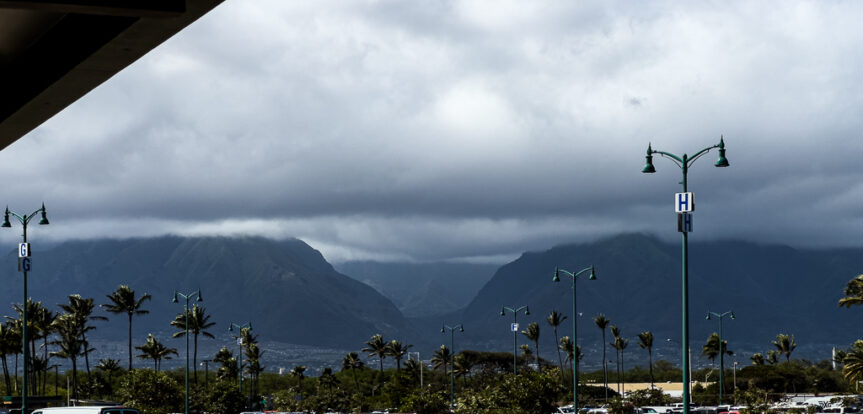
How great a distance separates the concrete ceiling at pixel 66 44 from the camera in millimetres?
8180

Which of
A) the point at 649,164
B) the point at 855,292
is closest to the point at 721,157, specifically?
the point at 649,164

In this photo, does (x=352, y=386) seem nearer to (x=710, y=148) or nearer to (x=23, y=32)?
(x=710, y=148)

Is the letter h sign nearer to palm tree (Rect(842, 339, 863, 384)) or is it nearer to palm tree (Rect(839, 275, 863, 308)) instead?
palm tree (Rect(839, 275, 863, 308))

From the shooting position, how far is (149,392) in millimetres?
93938

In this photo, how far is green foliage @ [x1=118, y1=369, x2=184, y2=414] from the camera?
304 feet

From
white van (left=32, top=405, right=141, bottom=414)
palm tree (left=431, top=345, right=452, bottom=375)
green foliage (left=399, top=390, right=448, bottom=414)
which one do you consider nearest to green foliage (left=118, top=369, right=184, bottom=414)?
green foliage (left=399, top=390, right=448, bottom=414)

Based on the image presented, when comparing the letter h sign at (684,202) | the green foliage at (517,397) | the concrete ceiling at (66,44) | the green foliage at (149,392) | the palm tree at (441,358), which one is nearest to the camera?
the concrete ceiling at (66,44)

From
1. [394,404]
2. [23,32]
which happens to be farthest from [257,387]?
[23,32]

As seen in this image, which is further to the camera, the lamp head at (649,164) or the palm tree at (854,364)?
the palm tree at (854,364)

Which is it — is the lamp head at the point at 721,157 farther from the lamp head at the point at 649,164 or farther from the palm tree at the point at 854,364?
the palm tree at the point at 854,364

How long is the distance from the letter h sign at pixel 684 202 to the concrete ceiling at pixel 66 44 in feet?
73.0

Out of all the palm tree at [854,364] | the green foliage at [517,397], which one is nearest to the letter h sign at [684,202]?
the green foliage at [517,397]

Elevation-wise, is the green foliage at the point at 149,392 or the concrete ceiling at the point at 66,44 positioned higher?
the concrete ceiling at the point at 66,44

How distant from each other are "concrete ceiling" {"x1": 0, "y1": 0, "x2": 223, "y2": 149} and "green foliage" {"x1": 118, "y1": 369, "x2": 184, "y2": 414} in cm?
8279
